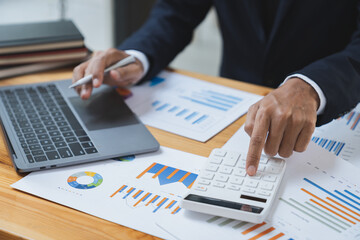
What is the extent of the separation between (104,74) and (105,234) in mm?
497

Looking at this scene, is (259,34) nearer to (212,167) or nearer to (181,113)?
(181,113)

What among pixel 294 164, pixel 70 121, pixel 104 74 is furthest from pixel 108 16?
pixel 294 164

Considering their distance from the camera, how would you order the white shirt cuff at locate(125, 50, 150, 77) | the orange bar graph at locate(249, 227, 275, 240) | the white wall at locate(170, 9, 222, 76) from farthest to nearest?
the white wall at locate(170, 9, 222, 76) < the white shirt cuff at locate(125, 50, 150, 77) < the orange bar graph at locate(249, 227, 275, 240)

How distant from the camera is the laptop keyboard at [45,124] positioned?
2.49 ft

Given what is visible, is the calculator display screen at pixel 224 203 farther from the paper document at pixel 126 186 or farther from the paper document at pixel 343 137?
the paper document at pixel 343 137

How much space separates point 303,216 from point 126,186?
278mm

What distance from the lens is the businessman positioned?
735 mm

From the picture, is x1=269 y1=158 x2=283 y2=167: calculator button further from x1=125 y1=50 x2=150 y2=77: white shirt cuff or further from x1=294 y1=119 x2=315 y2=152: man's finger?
x1=125 y1=50 x2=150 y2=77: white shirt cuff

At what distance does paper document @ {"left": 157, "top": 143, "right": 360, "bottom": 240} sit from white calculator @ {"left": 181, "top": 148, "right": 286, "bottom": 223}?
0.7 inches

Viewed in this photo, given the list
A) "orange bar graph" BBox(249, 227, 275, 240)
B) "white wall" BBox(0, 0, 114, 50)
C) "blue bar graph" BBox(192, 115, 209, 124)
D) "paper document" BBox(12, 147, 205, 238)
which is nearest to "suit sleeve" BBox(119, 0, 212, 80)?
"blue bar graph" BBox(192, 115, 209, 124)

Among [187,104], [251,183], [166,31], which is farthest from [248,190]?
[166,31]

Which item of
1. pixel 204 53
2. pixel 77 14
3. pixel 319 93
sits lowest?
pixel 204 53

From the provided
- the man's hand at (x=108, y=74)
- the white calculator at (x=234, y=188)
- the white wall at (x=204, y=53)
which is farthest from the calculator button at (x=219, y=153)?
the white wall at (x=204, y=53)

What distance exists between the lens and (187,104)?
0.98m
